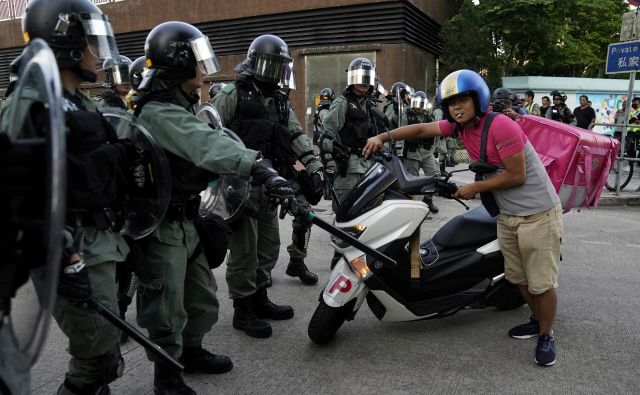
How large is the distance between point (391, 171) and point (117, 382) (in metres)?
2.00

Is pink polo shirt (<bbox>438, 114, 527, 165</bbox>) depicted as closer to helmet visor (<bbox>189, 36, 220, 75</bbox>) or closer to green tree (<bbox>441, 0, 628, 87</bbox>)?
helmet visor (<bbox>189, 36, 220, 75</bbox>)

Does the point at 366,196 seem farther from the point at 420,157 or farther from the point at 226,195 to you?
the point at 420,157

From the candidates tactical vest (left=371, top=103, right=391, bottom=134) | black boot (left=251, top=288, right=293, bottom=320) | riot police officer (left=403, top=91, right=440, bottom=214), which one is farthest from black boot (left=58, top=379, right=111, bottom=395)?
riot police officer (left=403, top=91, right=440, bottom=214)

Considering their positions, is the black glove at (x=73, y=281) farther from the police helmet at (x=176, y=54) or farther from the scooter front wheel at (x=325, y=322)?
the scooter front wheel at (x=325, y=322)

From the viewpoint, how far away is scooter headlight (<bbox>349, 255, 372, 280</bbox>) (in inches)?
120

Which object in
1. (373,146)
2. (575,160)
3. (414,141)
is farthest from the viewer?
(414,141)

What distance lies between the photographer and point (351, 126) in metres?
5.26

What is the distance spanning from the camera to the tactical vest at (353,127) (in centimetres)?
526

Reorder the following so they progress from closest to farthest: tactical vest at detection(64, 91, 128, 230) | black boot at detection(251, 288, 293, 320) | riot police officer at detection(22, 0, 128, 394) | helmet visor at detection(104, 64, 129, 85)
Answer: tactical vest at detection(64, 91, 128, 230)
riot police officer at detection(22, 0, 128, 394)
black boot at detection(251, 288, 293, 320)
helmet visor at detection(104, 64, 129, 85)

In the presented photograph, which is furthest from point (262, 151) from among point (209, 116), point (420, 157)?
point (420, 157)

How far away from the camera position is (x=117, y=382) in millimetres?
A: 2809

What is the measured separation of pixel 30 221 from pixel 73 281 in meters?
0.76

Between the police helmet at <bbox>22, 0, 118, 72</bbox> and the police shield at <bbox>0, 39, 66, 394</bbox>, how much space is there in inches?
37.0

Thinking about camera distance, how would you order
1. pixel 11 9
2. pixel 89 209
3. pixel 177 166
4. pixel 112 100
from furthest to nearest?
pixel 11 9, pixel 112 100, pixel 177 166, pixel 89 209
